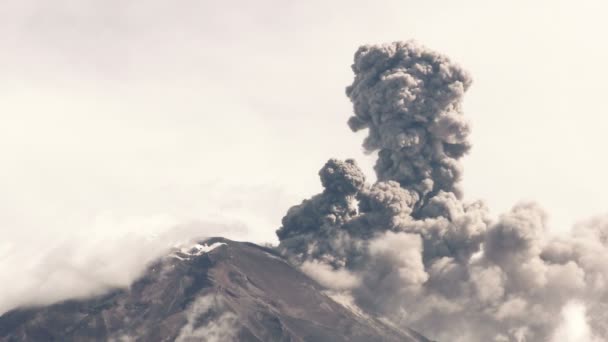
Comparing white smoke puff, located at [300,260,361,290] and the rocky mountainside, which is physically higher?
white smoke puff, located at [300,260,361,290]

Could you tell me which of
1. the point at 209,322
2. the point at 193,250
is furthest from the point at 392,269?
the point at 193,250

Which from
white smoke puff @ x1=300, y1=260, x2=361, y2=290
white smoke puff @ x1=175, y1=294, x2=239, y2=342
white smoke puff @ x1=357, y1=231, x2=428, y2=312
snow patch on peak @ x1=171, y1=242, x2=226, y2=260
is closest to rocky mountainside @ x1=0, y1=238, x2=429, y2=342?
white smoke puff @ x1=175, y1=294, x2=239, y2=342

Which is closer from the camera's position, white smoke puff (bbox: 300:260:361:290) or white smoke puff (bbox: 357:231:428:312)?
white smoke puff (bbox: 357:231:428:312)

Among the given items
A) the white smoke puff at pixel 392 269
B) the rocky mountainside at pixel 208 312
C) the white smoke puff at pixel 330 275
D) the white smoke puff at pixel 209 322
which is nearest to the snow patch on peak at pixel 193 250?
the rocky mountainside at pixel 208 312

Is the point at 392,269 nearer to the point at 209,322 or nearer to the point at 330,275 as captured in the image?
the point at 330,275

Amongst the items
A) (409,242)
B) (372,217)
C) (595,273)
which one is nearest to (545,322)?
(595,273)

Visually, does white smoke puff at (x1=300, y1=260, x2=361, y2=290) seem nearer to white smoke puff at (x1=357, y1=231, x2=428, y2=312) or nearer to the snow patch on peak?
white smoke puff at (x1=357, y1=231, x2=428, y2=312)

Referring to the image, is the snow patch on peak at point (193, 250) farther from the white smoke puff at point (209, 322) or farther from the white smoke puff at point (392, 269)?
the white smoke puff at point (392, 269)

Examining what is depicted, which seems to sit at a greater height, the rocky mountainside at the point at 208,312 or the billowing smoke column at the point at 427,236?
the billowing smoke column at the point at 427,236
